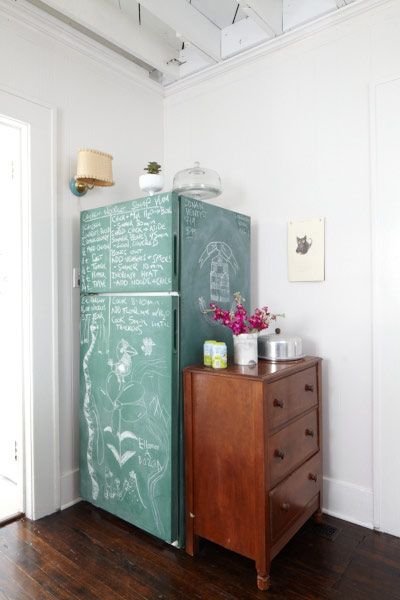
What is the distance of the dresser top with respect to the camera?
1.79 m

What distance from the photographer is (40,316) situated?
2.33m

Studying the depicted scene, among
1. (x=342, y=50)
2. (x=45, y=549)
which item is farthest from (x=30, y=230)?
(x=342, y=50)

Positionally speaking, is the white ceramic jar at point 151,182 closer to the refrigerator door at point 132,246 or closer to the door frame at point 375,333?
the refrigerator door at point 132,246

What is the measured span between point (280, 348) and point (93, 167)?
4.90ft

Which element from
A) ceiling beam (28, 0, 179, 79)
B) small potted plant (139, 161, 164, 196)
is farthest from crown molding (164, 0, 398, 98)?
small potted plant (139, 161, 164, 196)

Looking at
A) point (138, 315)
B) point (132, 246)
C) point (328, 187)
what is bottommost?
point (138, 315)

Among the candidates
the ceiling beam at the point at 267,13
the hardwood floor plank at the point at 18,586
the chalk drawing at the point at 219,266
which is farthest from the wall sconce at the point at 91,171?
the hardwood floor plank at the point at 18,586

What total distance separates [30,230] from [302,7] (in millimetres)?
2066

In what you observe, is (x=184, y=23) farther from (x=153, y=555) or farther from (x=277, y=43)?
(x=153, y=555)

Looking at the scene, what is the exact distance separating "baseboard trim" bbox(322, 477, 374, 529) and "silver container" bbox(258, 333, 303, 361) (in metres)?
0.81

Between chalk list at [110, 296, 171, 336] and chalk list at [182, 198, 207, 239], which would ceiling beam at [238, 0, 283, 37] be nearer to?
chalk list at [182, 198, 207, 239]

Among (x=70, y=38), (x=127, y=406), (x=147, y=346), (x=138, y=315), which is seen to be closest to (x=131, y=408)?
(x=127, y=406)

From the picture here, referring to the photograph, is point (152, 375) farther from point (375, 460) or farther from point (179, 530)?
point (375, 460)

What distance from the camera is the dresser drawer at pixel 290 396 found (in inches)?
71.0
